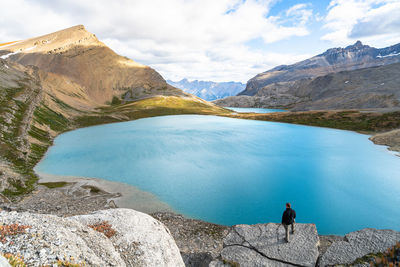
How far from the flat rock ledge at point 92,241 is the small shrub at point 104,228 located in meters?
0.29

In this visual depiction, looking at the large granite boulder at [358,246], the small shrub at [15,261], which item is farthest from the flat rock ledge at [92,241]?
the large granite boulder at [358,246]

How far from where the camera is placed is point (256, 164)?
50.9 m

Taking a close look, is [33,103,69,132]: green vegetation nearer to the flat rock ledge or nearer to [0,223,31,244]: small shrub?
the flat rock ledge

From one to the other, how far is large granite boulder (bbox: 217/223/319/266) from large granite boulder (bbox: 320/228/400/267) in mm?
1072

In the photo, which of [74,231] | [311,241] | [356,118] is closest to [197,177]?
[311,241]

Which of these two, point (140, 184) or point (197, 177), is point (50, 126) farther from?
point (197, 177)

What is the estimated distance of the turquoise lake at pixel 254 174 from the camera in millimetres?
28828

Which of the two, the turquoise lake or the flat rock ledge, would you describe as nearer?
the flat rock ledge

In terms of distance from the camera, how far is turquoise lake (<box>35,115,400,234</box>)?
2883 centimetres

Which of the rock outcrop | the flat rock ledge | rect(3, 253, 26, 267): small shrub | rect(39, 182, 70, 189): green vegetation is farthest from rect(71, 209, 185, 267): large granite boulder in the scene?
the rock outcrop

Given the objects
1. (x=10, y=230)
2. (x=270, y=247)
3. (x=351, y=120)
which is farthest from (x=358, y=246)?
(x=351, y=120)

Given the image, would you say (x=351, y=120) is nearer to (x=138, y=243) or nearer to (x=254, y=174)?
(x=254, y=174)

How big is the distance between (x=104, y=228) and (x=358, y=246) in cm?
1687

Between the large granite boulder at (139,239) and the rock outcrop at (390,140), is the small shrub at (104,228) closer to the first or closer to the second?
the large granite boulder at (139,239)
